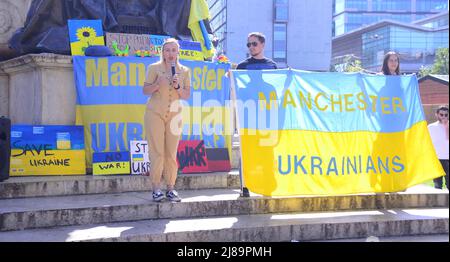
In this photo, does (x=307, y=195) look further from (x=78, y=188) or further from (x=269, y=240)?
(x=78, y=188)

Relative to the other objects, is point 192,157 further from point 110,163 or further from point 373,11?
point 373,11

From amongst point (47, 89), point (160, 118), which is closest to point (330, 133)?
point (160, 118)

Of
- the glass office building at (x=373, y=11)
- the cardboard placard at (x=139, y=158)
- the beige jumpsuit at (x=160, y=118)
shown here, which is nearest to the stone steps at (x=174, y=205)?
the beige jumpsuit at (x=160, y=118)

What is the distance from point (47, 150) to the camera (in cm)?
640

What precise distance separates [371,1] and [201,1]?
107 meters

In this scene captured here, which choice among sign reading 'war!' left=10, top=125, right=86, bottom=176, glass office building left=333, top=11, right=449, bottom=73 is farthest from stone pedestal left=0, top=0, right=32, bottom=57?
glass office building left=333, top=11, right=449, bottom=73

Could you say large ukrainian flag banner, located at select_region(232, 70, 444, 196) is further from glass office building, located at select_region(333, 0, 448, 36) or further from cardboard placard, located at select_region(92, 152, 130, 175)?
glass office building, located at select_region(333, 0, 448, 36)

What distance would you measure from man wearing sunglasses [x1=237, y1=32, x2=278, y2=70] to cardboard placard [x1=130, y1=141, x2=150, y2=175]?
175 centimetres

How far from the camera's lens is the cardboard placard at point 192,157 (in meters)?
6.71

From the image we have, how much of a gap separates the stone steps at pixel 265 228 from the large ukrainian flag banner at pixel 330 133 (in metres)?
0.37

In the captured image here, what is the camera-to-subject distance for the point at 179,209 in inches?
208

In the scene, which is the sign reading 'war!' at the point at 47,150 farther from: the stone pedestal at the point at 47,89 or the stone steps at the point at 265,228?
the stone steps at the point at 265,228

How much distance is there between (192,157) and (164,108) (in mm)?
1661
